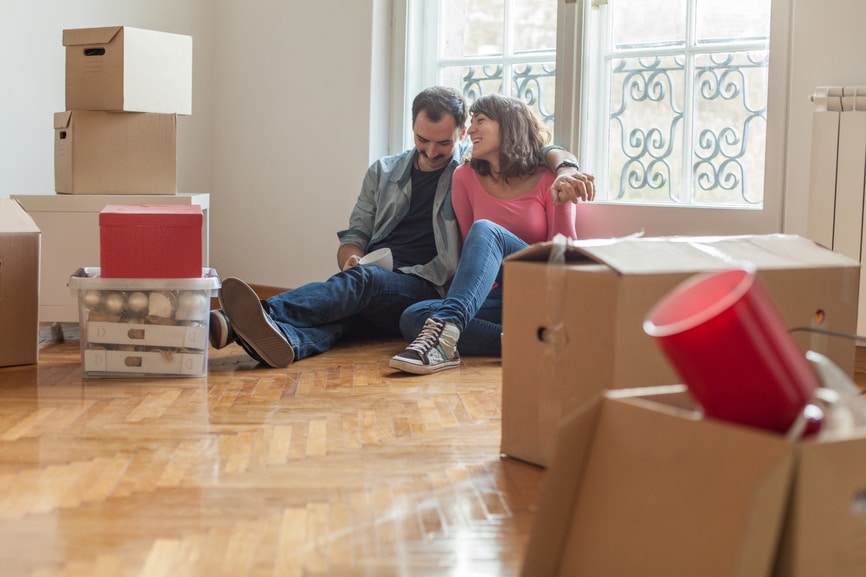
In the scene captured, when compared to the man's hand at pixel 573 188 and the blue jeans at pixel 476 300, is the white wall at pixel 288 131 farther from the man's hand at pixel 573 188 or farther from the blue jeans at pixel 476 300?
the man's hand at pixel 573 188

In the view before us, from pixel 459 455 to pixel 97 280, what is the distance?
1189mm

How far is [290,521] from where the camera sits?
1.49 m

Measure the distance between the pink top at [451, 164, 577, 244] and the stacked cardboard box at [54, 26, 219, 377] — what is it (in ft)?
3.18

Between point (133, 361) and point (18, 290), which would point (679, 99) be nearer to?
point (133, 361)

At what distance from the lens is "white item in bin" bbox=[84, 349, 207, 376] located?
257 centimetres

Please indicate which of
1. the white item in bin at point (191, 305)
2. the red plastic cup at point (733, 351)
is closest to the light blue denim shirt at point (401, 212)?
the white item in bin at point (191, 305)

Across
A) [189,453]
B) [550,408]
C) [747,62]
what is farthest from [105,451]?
[747,62]

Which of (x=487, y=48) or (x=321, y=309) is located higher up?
(x=487, y=48)

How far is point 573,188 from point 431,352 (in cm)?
63

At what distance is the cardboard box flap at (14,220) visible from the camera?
271 cm

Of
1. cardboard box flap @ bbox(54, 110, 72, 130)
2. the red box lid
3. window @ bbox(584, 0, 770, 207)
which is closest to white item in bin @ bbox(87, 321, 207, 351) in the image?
the red box lid

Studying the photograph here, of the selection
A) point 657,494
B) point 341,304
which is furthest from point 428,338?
point 657,494

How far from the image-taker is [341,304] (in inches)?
120

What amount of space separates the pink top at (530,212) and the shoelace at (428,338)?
1.77 feet
